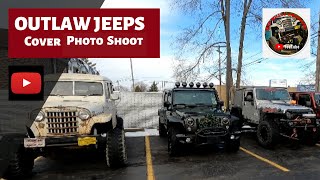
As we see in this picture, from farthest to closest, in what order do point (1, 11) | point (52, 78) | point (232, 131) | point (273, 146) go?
point (1, 11)
point (273, 146)
point (232, 131)
point (52, 78)

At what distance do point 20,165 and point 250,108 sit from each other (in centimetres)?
835

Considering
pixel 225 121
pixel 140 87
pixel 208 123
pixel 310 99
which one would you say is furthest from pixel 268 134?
pixel 140 87

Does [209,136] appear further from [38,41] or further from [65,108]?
[38,41]

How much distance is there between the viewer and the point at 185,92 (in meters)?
11.2

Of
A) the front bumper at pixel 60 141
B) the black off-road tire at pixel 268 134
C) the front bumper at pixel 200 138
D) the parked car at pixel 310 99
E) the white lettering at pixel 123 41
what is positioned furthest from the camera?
the parked car at pixel 310 99

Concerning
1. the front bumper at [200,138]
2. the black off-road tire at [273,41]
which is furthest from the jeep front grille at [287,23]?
the front bumper at [200,138]

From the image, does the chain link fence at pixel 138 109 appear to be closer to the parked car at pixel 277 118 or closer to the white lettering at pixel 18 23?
the parked car at pixel 277 118

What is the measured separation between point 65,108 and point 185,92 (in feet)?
15.0

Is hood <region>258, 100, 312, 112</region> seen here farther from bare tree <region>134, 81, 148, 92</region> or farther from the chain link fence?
bare tree <region>134, 81, 148, 92</region>

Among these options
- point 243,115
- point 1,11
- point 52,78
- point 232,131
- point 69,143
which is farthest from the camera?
point 243,115

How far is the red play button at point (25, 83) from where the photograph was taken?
132 inches

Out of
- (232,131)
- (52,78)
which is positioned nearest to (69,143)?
(52,78)

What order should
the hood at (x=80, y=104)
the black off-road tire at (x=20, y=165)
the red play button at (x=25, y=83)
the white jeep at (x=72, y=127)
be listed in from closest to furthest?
the red play button at (x=25, y=83) → the white jeep at (x=72, y=127) → the black off-road tire at (x=20, y=165) → the hood at (x=80, y=104)

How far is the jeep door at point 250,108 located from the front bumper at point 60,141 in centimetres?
693
